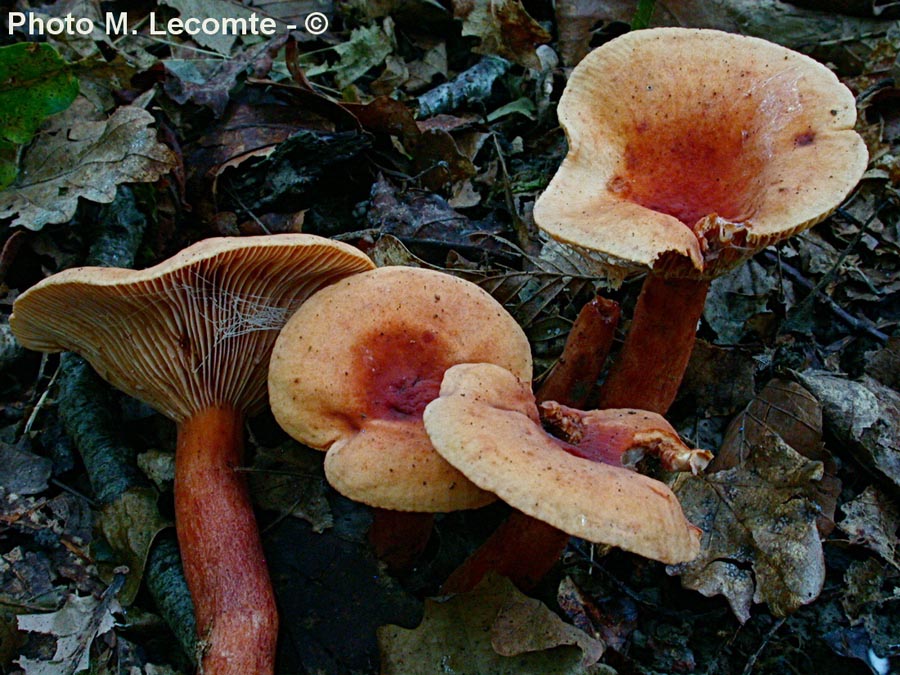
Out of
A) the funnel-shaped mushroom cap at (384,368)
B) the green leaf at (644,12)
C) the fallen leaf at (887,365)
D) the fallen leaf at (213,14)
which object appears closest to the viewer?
the funnel-shaped mushroom cap at (384,368)

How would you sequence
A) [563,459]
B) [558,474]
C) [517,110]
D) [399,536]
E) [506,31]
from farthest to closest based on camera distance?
1. [506,31]
2. [517,110]
3. [399,536]
4. [563,459]
5. [558,474]

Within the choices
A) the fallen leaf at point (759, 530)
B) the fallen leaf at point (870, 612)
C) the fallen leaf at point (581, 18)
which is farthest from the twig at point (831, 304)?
the fallen leaf at point (581, 18)

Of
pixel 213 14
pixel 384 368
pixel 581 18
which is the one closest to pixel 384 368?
pixel 384 368

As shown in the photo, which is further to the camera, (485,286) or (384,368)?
(485,286)

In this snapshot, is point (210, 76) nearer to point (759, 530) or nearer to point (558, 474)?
point (558, 474)

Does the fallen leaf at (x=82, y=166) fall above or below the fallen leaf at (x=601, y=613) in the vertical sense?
above

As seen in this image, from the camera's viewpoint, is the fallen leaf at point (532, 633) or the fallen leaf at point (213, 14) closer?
the fallen leaf at point (532, 633)

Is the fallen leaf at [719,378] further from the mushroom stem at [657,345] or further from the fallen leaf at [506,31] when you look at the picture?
the fallen leaf at [506,31]
